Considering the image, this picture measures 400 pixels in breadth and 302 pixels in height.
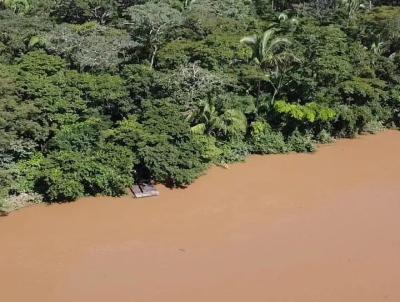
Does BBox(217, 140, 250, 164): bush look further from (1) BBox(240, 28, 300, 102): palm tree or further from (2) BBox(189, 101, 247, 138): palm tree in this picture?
(1) BBox(240, 28, 300, 102): palm tree

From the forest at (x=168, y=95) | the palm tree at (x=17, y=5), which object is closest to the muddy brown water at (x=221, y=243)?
the forest at (x=168, y=95)

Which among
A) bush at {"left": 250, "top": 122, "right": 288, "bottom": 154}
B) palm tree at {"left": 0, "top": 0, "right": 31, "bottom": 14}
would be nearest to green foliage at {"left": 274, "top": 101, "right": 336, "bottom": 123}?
bush at {"left": 250, "top": 122, "right": 288, "bottom": 154}

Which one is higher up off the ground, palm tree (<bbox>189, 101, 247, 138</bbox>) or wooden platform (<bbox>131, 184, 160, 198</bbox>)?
palm tree (<bbox>189, 101, 247, 138</bbox>)

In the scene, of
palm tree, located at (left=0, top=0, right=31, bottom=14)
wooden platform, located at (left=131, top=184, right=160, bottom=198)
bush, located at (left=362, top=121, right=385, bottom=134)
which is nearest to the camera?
wooden platform, located at (left=131, top=184, right=160, bottom=198)

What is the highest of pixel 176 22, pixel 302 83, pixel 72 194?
pixel 176 22

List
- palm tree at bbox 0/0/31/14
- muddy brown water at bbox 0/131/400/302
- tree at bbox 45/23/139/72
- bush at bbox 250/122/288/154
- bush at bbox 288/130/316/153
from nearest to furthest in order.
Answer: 1. muddy brown water at bbox 0/131/400/302
2. bush at bbox 250/122/288/154
3. bush at bbox 288/130/316/153
4. tree at bbox 45/23/139/72
5. palm tree at bbox 0/0/31/14

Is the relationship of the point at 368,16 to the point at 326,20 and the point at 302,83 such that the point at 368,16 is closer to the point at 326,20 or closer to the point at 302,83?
the point at 326,20

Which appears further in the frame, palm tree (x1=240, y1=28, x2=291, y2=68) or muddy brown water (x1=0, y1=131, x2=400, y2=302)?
palm tree (x1=240, y1=28, x2=291, y2=68)

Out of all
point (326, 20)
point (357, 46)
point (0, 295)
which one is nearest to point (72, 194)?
point (0, 295)

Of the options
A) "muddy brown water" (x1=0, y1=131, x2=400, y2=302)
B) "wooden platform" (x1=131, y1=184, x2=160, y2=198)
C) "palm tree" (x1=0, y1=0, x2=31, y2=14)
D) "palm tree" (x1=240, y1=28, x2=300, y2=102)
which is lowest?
"muddy brown water" (x1=0, y1=131, x2=400, y2=302)
